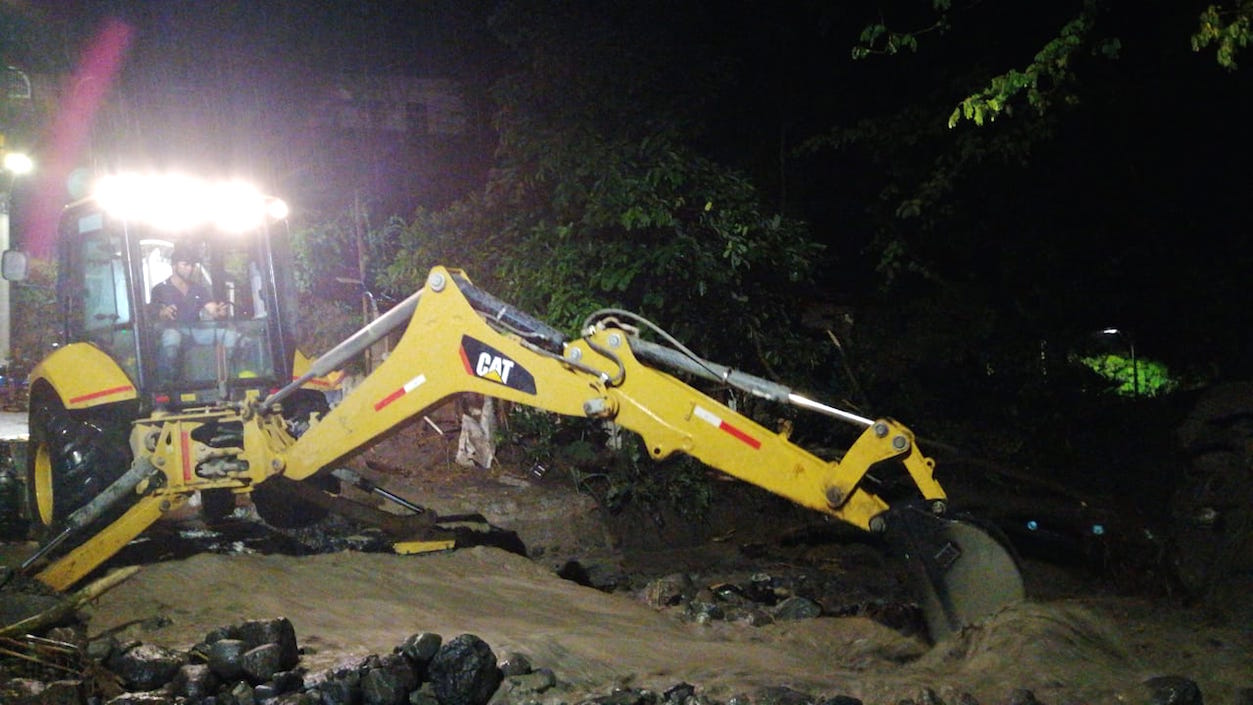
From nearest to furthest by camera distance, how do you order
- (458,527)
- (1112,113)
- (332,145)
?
(458,527) → (1112,113) → (332,145)

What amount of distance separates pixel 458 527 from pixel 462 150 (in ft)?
29.4

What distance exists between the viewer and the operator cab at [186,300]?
707 cm

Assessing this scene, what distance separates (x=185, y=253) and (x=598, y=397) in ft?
12.4

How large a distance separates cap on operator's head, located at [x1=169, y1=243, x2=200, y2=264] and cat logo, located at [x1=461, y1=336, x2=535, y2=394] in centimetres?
289

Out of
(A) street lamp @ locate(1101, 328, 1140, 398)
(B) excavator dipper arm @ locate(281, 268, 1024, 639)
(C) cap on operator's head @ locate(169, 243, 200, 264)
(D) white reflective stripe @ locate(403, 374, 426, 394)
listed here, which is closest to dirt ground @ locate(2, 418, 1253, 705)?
(B) excavator dipper arm @ locate(281, 268, 1024, 639)

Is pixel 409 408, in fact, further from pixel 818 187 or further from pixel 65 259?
pixel 818 187

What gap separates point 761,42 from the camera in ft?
40.3

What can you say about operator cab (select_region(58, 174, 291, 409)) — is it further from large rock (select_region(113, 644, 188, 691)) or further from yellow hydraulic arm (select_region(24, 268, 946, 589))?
large rock (select_region(113, 644, 188, 691))

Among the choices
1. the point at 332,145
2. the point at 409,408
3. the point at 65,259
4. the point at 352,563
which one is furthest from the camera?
the point at 332,145

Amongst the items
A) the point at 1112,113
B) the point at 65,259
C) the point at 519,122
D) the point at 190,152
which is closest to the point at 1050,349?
the point at 1112,113

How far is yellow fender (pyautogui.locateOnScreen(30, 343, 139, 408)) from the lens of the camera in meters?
7.04

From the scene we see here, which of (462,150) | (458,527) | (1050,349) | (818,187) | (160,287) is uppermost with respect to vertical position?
(462,150)

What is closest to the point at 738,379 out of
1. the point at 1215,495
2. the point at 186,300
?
the point at 1215,495

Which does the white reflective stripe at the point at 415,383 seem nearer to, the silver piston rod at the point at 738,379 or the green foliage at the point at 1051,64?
the silver piston rod at the point at 738,379
